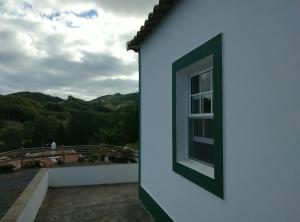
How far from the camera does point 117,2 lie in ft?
22.7

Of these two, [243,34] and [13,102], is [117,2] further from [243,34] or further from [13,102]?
[13,102]

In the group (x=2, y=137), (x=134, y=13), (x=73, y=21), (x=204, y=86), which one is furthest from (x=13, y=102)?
(x=204, y=86)

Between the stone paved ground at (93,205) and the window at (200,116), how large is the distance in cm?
211

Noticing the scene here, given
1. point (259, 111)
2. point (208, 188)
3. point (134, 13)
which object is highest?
point (134, 13)

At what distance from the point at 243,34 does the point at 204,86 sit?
4.44 feet

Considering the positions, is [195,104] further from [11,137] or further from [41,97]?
[41,97]

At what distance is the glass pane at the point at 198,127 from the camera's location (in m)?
4.27

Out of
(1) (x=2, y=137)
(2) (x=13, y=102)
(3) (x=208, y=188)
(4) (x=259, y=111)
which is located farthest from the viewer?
(2) (x=13, y=102)

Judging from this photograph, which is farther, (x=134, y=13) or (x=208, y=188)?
(x=134, y=13)

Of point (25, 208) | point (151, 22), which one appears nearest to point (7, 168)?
point (25, 208)

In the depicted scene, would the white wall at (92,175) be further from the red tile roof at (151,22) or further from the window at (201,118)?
the window at (201,118)

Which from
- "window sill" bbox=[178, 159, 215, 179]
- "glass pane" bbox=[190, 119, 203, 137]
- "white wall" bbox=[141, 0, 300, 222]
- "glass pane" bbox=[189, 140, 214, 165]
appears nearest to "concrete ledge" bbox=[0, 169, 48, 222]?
"white wall" bbox=[141, 0, 300, 222]

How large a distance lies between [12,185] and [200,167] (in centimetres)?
545

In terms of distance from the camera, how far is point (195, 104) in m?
4.43
